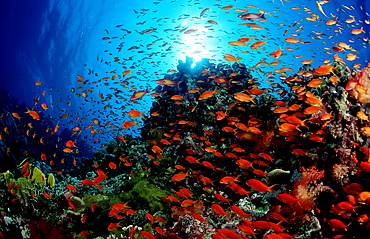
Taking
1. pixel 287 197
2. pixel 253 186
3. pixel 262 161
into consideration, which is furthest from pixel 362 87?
pixel 253 186

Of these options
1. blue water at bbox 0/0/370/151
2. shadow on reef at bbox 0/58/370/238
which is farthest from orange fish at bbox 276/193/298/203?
blue water at bbox 0/0/370/151

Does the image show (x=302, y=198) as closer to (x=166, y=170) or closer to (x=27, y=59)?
(x=166, y=170)

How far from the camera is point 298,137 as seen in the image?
19.5 ft

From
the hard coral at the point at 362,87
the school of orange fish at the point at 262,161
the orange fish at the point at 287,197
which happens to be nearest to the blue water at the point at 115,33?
the school of orange fish at the point at 262,161

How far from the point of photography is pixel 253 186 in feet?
10.7

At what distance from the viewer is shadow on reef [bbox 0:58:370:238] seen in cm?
375

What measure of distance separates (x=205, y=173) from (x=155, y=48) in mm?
43350

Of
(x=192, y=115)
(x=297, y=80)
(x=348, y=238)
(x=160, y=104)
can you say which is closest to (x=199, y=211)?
(x=348, y=238)

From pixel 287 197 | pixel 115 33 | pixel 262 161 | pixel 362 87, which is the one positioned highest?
pixel 115 33

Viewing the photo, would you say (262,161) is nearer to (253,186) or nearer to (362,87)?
(253,186)

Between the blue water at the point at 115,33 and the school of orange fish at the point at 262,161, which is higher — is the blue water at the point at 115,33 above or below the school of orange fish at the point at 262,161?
above

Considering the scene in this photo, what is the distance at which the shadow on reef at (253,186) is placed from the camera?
375 cm

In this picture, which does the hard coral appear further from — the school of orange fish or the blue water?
the blue water

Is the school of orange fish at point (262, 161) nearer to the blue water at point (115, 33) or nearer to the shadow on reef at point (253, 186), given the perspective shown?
the shadow on reef at point (253, 186)
